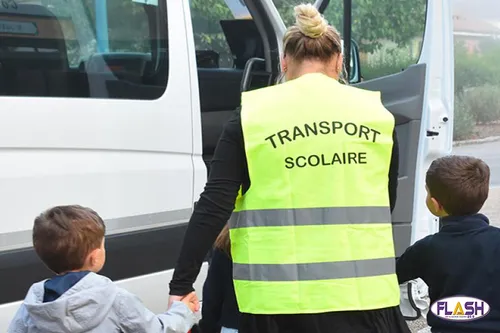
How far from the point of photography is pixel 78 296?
1.99 m

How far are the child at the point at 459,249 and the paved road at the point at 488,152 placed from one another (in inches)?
458

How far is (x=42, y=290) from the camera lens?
204 cm

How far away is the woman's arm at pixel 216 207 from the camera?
1.99 meters

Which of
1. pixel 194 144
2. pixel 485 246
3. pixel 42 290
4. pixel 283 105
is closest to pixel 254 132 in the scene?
pixel 283 105

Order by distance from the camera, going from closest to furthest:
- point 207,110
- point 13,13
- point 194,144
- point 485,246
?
point 485,246, point 13,13, point 194,144, point 207,110

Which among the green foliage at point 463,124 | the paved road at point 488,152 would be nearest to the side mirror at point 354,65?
the paved road at point 488,152

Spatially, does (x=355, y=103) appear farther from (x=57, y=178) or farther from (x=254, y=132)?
(x=57, y=178)

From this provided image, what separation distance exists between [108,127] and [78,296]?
875mm

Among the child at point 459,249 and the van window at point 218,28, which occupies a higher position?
the van window at point 218,28

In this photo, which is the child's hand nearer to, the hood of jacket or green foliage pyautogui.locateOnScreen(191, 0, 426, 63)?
the hood of jacket

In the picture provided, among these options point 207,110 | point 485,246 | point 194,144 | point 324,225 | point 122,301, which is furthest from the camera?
point 207,110

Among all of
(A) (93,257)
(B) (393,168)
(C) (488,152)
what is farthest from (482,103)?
(A) (93,257)

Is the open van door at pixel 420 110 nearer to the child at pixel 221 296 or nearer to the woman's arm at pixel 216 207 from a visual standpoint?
the child at pixel 221 296

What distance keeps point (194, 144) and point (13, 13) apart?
852mm
